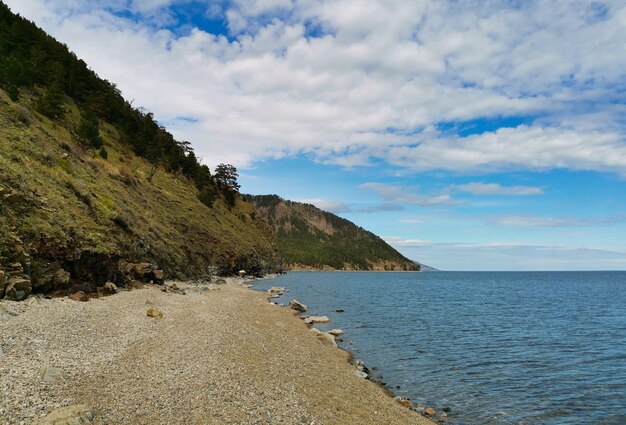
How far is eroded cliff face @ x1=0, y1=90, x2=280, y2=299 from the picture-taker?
24938 mm

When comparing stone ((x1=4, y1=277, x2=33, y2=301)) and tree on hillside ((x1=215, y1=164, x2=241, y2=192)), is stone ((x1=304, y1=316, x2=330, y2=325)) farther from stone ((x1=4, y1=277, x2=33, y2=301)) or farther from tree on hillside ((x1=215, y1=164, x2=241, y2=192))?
tree on hillside ((x1=215, y1=164, x2=241, y2=192))

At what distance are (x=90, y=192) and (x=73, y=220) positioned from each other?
29.1 ft

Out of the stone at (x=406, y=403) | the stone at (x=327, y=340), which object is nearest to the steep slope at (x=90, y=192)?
the stone at (x=327, y=340)

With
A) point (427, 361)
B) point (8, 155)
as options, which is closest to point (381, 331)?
point (427, 361)

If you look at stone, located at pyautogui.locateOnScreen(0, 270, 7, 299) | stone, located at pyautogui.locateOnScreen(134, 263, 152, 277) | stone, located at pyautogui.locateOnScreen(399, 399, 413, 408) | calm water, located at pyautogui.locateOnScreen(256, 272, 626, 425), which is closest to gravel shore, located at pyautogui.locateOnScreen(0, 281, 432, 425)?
stone, located at pyautogui.locateOnScreen(399, 399, 413, 408)

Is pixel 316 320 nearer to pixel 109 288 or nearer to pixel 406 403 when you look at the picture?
pixel 109 288

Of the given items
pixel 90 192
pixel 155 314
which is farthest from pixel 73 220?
pixel 155 314

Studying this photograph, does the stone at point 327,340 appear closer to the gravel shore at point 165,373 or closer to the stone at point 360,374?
the gravel shore at point 165,373

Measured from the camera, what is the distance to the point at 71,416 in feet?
32.9

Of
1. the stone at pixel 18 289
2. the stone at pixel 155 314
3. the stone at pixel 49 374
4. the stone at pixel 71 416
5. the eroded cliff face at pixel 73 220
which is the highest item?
the eroded cliff face at pixel 73 220

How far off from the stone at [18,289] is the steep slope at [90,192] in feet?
0.21

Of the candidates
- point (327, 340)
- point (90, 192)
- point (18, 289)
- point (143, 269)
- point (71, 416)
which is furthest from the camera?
point (143, 269)

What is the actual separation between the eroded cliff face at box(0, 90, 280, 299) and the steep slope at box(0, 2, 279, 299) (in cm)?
10

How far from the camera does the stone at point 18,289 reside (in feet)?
70.4
